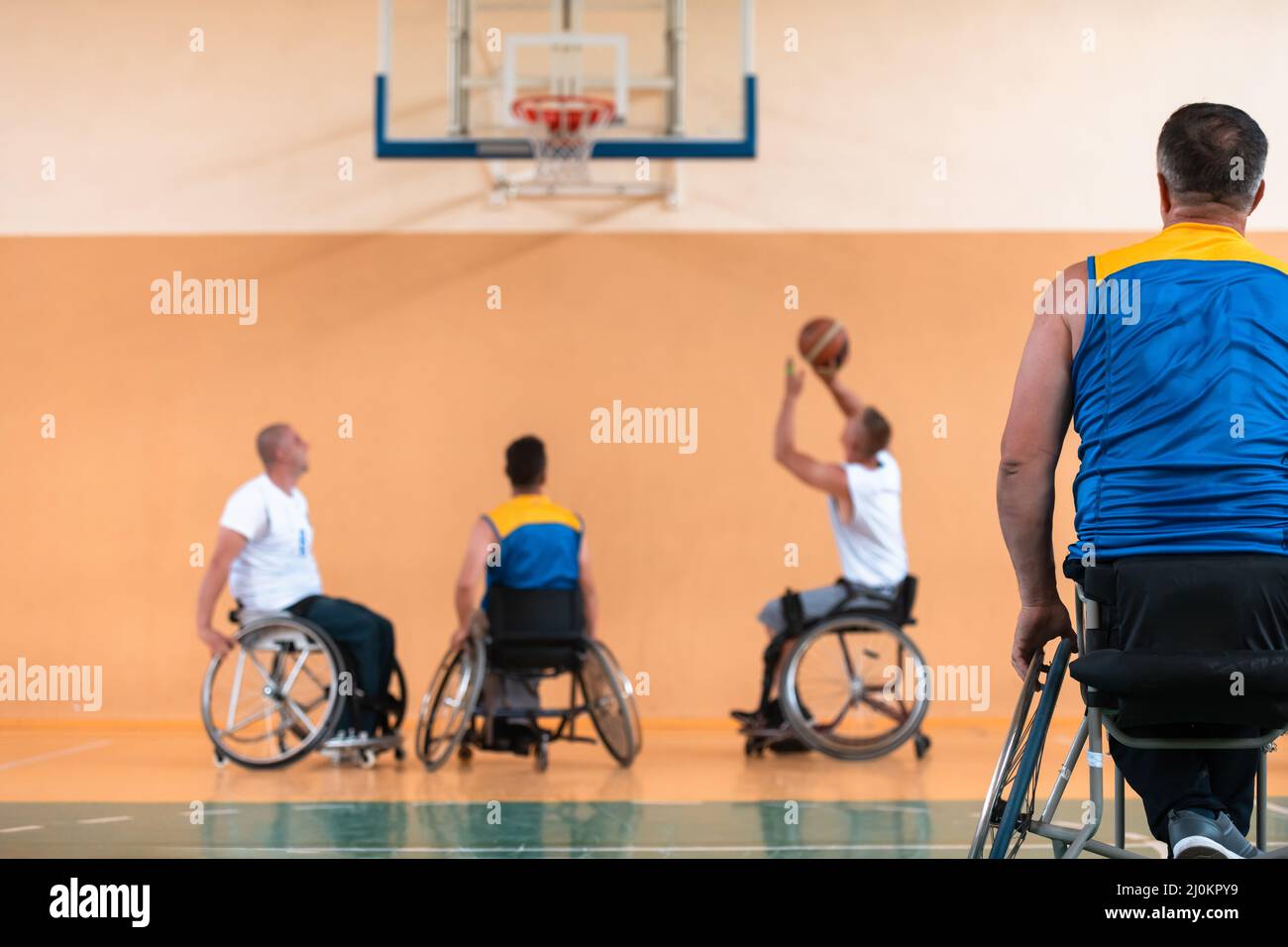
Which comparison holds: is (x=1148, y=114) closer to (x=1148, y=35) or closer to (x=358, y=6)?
(x=1148, y=35)

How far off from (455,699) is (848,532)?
1.54m

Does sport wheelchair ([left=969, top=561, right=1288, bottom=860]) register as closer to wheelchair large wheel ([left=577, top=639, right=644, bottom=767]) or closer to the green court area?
the green court area

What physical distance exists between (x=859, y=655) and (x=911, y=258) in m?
1.88

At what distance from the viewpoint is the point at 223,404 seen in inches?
263

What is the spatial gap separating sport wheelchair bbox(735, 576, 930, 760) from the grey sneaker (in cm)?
325

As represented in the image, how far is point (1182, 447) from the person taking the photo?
66.0 inches

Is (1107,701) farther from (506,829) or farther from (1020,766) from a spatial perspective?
(506,829)

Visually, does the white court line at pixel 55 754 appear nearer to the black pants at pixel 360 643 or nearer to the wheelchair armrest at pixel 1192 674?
the black pants at pixel 360 643

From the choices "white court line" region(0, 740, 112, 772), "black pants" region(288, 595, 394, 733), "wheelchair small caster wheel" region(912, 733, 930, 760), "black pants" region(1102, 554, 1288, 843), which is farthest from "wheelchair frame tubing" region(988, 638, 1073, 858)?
"white court line" region(0, 740, 112, 772)

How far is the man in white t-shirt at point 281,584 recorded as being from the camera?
4.94 metres

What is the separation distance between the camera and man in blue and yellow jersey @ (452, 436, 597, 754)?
492 centimetres

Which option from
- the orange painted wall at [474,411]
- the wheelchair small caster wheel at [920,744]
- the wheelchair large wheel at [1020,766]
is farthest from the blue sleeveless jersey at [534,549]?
the wheelchair large wheel at [1020,766]

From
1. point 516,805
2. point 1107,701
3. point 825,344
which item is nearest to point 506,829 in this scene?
point 516,805
